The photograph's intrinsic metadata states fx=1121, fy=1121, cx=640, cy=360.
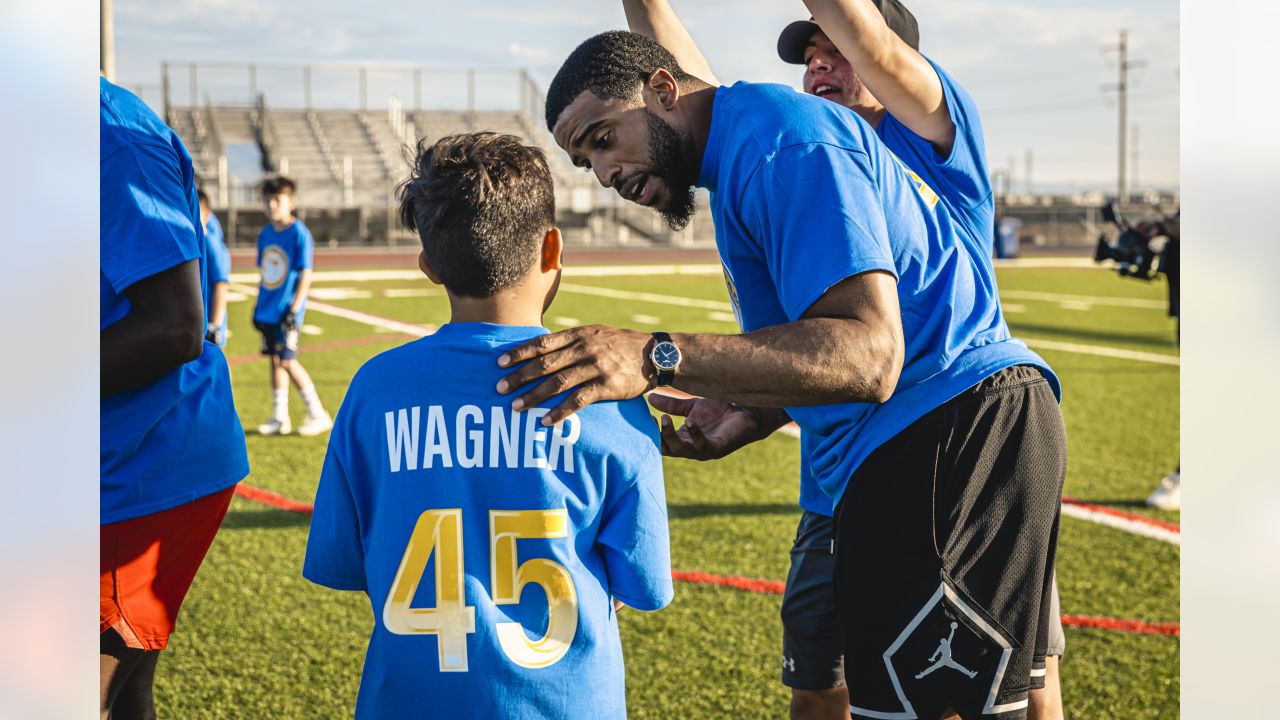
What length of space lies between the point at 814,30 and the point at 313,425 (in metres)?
6.21

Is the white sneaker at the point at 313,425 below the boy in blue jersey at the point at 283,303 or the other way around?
below

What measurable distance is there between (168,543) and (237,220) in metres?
36.3

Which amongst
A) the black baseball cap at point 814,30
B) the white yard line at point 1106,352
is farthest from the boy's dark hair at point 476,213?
the white yard line at point 1106,352

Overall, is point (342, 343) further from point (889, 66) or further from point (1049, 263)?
point (1049, 263)

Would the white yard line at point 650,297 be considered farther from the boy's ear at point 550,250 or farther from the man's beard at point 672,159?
the boy's ear at point 550,250

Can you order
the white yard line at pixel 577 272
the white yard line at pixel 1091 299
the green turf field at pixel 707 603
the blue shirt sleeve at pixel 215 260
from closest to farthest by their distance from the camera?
the green turf field at pixel 707 603
the blue shirt sleeve at pixel 215 260
the white yard line at pixel 1091 299
the white yard line at pixel 577 272

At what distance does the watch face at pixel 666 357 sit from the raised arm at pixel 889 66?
0.71 meters

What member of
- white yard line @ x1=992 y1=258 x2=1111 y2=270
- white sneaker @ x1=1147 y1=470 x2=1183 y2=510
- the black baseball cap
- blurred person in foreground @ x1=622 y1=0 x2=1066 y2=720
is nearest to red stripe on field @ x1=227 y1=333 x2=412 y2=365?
white sneaker @ x1=1147 y1=470 x2=1183 y2=510

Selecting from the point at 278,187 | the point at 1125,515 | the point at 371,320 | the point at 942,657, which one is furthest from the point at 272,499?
the point at 371,320

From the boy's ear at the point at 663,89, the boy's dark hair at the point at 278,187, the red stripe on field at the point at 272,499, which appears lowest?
the red stripe on field at the point at 272,499

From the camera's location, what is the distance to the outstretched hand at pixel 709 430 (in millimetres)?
2373
